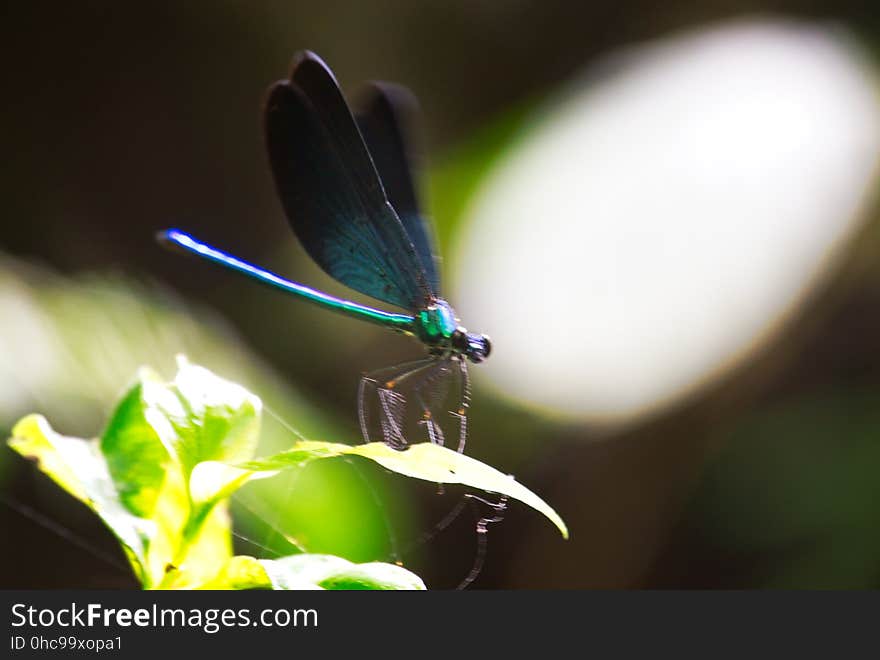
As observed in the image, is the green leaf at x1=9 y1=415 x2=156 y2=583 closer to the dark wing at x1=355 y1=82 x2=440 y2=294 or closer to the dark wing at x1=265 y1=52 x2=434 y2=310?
the dark wing at x1=265 y1=52 x2=434 y2=310

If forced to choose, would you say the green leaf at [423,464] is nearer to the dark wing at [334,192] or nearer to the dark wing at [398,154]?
the dark wing at [334,192]

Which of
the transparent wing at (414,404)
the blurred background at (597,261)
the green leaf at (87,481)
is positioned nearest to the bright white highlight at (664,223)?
the blurred background at (597,261)

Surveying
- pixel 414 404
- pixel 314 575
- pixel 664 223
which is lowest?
pixel 314 575

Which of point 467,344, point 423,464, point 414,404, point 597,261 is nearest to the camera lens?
point 423,464

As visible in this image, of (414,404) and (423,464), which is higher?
(414,404)

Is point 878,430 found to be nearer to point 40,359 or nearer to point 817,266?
point 817,266

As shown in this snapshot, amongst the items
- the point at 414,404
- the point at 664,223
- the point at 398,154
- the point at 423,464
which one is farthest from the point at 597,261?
the point at 423,464

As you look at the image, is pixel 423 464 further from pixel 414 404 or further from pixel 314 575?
pixel 414 404

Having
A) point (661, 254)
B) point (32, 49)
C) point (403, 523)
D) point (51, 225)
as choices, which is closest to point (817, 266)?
point (661, 254)
